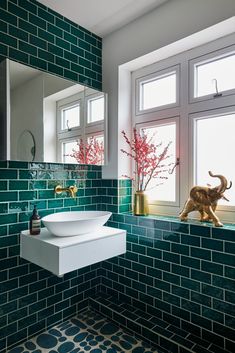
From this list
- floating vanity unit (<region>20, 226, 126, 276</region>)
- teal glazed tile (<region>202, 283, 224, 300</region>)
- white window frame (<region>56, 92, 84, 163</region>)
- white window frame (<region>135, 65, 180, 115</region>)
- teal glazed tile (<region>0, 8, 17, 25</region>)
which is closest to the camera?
floating vanity unit (<region>20, 226, 126, 276</region>)

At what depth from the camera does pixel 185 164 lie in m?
2.08

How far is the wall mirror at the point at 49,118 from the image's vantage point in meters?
1.70

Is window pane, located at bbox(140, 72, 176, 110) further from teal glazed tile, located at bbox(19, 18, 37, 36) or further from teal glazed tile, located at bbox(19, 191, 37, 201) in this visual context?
teal glazed tile, located at bbox(19, 191, 37, 201)

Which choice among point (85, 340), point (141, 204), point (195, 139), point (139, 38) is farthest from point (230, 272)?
point (139, 38)

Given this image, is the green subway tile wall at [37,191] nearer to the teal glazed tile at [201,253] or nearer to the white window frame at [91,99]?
the white window frame at [91,99]

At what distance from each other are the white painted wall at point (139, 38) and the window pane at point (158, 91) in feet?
0.53

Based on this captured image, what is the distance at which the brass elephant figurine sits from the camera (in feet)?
5.72

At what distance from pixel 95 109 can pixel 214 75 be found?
3.50 feet

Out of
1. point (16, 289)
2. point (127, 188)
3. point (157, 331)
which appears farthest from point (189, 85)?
point (16, 289)

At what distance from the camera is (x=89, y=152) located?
87.0 inches

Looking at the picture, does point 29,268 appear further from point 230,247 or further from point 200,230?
point 230,247


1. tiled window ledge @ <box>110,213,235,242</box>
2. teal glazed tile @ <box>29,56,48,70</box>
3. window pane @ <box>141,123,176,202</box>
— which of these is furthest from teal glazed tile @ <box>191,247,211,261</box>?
teal glazed tile @ <box>29,56,48,70</box>

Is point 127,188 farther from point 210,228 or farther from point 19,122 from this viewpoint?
point 19,122

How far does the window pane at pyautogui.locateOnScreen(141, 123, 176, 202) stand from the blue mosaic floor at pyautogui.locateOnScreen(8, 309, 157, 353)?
118cm
